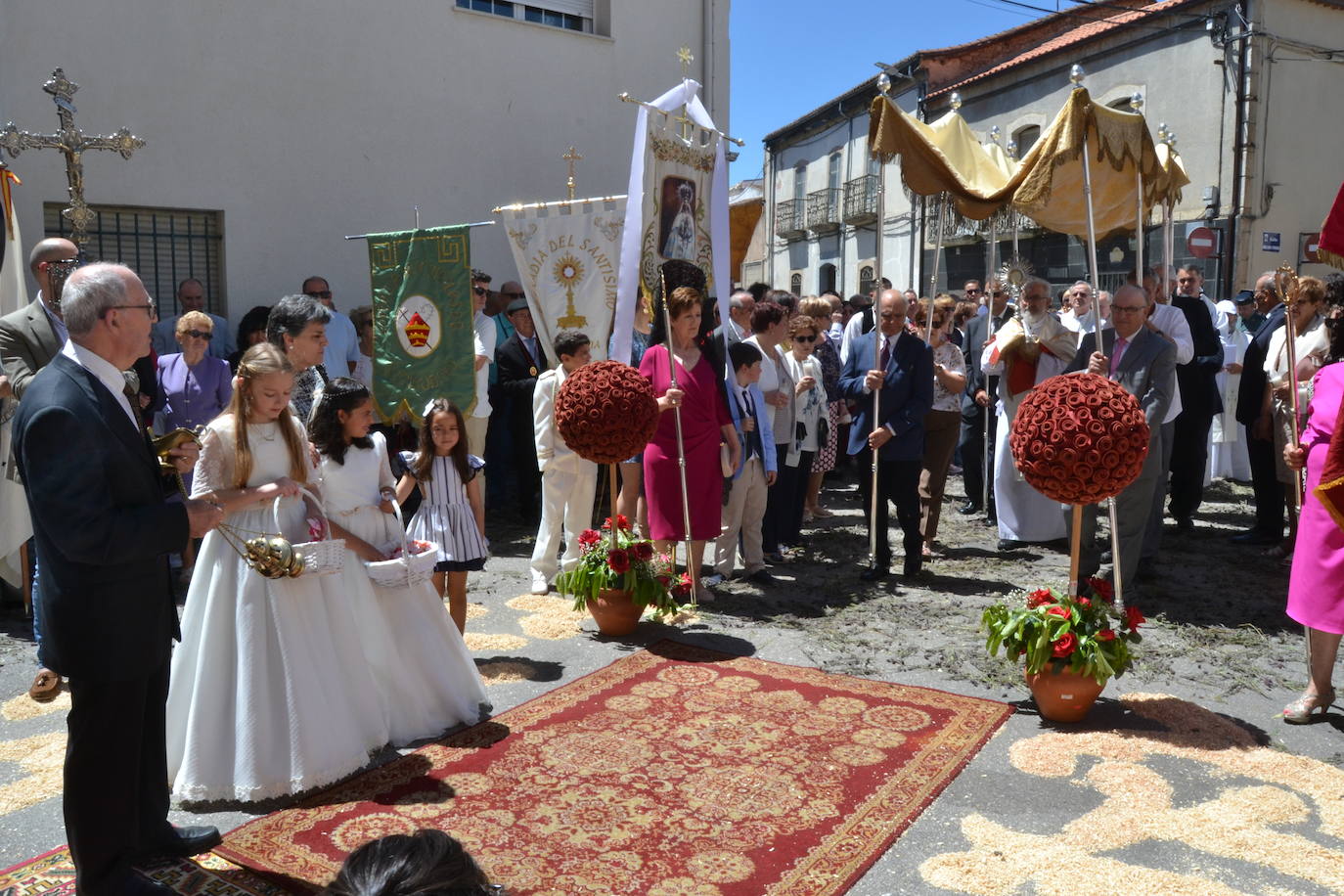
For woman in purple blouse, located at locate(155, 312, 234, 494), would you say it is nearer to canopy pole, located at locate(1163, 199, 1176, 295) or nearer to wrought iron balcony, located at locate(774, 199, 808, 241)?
canopy pole, located at locate(1163, 199, 1176, 295)

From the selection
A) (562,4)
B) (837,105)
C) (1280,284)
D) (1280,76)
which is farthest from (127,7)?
(837,105)

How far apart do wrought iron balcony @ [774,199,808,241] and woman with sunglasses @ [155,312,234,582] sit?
1082 inches

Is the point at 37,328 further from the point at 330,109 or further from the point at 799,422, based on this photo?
the point at 330,109

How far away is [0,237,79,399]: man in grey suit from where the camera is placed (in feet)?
19.6

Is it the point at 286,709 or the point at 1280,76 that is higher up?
the point at 1280,76

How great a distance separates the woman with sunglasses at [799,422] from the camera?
8.82 meters

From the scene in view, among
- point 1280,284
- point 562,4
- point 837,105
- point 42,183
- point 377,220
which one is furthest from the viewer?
point 837,105

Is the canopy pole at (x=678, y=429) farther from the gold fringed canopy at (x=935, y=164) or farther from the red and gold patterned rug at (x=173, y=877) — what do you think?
the red and gold patterned rug at (x=173, y=877)

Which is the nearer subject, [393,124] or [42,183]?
[42,183]

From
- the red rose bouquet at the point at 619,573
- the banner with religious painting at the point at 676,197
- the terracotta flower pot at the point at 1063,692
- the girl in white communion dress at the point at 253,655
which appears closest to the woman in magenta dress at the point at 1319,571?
the terracotta flower pot at the point at 1063,692

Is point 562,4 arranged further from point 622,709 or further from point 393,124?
point 622,709

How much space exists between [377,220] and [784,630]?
746cm

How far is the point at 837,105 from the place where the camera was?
31.2 meters

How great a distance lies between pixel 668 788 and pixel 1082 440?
2.34m
